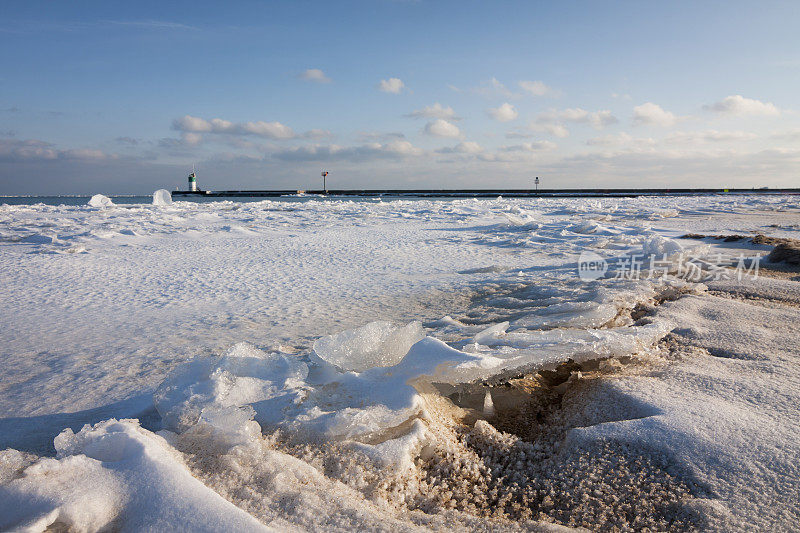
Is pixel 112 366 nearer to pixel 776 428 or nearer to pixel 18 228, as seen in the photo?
pixel 776 428

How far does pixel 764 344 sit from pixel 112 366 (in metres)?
2.94

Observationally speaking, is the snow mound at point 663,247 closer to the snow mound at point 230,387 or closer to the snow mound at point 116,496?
the snow mound at point 230,387

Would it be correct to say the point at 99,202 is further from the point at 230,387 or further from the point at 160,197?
the point at 230,387

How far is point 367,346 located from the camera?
5.95 feet

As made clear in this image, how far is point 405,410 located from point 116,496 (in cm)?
78

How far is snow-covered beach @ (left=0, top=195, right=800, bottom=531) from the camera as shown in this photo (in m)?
1.06

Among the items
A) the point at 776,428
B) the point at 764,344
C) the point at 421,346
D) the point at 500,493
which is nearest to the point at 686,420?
the point at 776,428

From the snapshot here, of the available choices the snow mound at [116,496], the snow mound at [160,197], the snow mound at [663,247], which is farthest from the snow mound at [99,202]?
the snow mound at [116,496]

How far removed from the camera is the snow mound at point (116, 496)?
98 centimetres

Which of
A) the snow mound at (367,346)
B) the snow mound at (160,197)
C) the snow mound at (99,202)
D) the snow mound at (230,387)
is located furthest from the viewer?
the snow mound at (160,197)

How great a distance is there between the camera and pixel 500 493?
1185mm

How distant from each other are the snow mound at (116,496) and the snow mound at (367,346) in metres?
0.66

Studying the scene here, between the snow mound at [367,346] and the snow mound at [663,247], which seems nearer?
the snow mound at [367,346]

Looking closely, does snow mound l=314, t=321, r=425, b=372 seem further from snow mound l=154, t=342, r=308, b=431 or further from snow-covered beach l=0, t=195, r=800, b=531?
snow mound l=154, t=342, r=308, b=431
